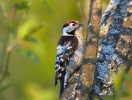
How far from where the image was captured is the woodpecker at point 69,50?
587 centimetres

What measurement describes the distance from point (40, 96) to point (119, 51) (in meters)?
0.65

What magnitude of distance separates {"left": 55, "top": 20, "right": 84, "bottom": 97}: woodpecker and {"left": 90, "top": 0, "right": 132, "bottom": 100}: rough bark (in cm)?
151

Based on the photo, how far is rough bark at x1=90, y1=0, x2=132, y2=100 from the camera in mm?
3691

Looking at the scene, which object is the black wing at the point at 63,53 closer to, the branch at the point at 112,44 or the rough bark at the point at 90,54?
the branch at the point at 112,44

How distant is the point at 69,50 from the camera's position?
6.16 meters

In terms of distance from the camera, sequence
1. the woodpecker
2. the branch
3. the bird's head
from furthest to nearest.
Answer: the bird's head, the woodpecker, the branch

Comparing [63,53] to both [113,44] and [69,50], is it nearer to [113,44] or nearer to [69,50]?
[69,50]

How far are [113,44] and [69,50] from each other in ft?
7.55

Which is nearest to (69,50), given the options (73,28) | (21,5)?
(73,28)

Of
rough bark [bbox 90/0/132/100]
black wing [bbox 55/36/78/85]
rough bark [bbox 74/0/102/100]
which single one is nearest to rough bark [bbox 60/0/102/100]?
rough bark [bbox 74/0/102/100]

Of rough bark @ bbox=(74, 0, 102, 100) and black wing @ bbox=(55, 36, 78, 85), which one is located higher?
rough bark @ bbox=(74, 0, 102, 100)

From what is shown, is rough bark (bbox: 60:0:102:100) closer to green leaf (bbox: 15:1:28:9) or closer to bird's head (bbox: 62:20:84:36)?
green leaf (bbox: 15:1:28:9)

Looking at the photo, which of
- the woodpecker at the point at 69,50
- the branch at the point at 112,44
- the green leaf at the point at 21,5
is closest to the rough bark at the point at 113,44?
the branch at the point at 112,44

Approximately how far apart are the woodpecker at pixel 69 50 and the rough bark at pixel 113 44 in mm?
1510
